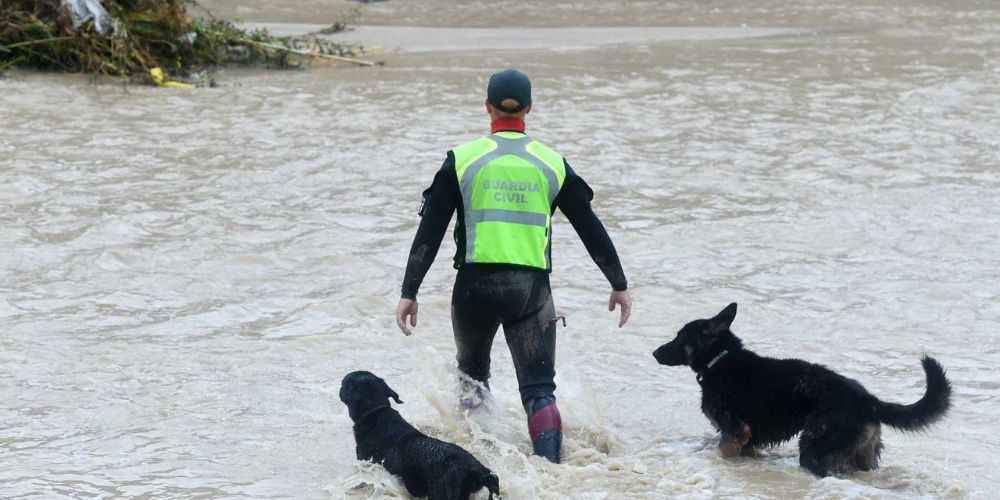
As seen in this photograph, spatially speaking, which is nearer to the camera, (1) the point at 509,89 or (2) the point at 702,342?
(1) the point at 509,89

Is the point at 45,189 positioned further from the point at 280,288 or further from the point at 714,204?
the point at 714,204

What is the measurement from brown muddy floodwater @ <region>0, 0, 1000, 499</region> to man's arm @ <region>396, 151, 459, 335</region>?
0.75m

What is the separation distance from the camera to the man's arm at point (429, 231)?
590 cm

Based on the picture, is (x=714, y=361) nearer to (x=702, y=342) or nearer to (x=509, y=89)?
(x=702, y=342)

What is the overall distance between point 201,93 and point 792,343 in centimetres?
1006

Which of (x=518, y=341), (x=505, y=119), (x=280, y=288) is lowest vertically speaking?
(x=280, y=288)

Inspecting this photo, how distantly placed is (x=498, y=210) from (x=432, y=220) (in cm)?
34

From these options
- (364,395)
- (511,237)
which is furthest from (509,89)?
(364,395)

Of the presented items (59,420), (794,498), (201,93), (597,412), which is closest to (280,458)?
(59,420)

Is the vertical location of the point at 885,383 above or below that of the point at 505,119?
below

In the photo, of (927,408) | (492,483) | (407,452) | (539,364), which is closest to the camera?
(492,483)

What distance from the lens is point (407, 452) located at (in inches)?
218

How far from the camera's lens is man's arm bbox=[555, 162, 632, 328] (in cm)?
599

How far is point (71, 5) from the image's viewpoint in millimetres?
16094
